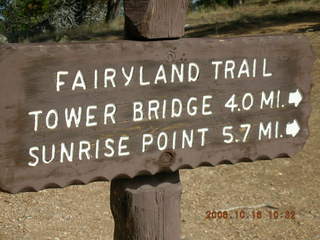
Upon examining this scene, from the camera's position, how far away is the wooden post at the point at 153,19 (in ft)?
8.04

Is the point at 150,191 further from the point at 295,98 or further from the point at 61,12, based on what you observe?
the point at 61,12

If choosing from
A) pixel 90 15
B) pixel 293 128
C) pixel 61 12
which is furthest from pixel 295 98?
pixel 90 15

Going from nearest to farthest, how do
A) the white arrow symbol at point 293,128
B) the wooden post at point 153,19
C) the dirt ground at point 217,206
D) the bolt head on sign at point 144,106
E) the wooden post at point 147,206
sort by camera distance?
the bolt head on sign at point 144,106
the wooden post at point 153,19
the wooden post at point 147,206
the white arrow symbol at point 293,128
the dirt ground at point 217,206

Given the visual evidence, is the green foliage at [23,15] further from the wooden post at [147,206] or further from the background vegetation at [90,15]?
the wooden post at [147,206]

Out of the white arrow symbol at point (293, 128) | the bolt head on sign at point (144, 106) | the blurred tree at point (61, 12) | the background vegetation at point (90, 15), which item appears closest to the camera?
the bolt head on sign at point (144, 106)

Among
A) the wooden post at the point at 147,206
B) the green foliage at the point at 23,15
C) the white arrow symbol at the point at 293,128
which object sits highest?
the white arrow symbol at the point at 293,128

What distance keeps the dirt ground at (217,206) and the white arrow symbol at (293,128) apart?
2.43 m

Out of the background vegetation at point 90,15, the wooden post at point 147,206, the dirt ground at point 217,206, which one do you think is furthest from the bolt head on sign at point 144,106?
the background vegetation at point 90,15

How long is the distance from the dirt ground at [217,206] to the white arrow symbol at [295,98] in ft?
8.17

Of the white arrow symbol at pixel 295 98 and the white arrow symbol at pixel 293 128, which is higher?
the white arrow symbol at pixel 295 98

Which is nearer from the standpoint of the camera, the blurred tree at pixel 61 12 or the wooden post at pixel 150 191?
Answer: the wooden post at pixel 150 191

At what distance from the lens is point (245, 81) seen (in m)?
2.55

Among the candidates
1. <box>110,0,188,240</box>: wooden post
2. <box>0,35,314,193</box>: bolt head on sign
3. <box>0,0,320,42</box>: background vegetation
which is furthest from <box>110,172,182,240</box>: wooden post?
<box>0,0,320,42</box>: background vegetation

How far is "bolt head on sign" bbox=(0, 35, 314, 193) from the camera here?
2176 mm
